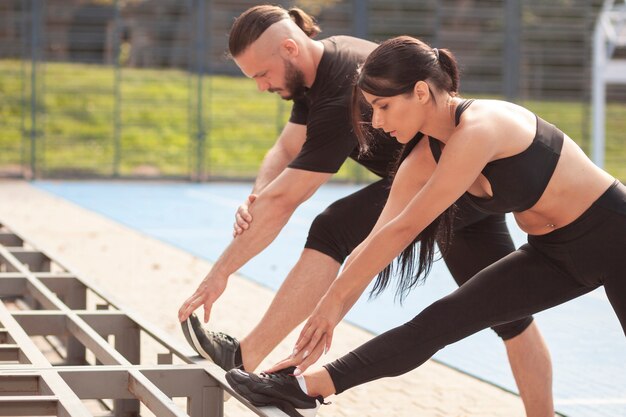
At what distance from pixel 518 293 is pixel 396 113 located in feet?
2.36

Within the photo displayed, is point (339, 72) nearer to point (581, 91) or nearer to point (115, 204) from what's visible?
point (115, 204)

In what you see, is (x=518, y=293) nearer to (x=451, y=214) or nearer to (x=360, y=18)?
(x=451, y=214)

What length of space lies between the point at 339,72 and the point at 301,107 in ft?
1.34

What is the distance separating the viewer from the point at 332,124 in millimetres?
4645

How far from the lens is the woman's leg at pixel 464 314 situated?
11.9ft

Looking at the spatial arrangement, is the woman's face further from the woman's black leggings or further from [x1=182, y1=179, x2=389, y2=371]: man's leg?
[x1=182, y1=179, x2=389, y2=371]: man's leg

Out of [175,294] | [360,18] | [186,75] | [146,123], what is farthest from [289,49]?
[186,75]

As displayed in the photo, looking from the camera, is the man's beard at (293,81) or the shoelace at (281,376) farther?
the man's beard at (293,81)

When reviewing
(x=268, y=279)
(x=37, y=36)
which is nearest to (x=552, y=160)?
(x=268, y=279)

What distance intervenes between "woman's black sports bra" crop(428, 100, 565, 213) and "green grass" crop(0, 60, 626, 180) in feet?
55.0

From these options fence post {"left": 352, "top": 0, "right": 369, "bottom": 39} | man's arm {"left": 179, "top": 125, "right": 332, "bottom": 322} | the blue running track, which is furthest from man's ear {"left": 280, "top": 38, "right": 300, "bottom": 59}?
fence post {"left": 352, "top": 0, "right": 369, "bottom": 39}

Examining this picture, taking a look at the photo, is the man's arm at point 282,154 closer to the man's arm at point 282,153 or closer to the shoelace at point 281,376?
the man's arm at point 282,153

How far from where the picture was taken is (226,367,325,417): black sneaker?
3.73 meters

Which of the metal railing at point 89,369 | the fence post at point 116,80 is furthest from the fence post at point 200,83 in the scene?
the metal railing at point 89,369
